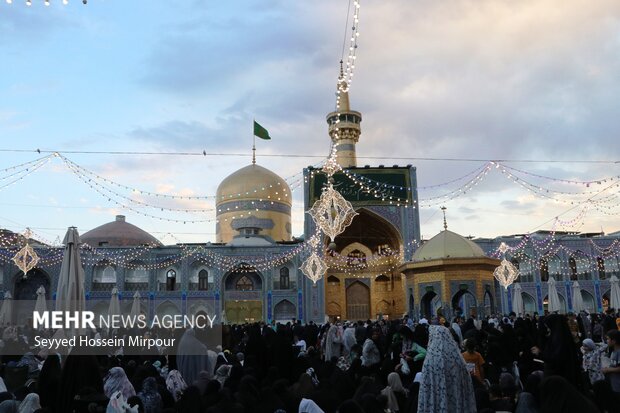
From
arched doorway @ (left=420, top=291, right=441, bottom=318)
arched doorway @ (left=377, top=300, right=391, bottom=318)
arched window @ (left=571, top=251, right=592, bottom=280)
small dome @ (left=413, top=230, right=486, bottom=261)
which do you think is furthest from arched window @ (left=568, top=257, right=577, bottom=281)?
small dome @ (left=413, top=230, right=486, bottom=261)

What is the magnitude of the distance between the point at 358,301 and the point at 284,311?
14.8ft

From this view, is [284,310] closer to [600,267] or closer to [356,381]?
[600,267]

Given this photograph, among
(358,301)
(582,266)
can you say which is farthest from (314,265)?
(582,266)

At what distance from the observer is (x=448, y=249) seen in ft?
55.0

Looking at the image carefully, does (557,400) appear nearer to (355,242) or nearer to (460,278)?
(460,278)

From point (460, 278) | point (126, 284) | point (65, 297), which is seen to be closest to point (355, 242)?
point (126, 284)

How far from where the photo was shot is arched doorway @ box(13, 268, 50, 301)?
27953 millimetres

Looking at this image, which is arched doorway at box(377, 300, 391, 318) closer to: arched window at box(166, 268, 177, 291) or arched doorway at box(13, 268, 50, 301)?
arched window at box(166, 268, 177, 291)

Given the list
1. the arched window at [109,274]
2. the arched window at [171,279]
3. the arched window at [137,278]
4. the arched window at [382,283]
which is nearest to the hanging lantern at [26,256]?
the arched window at [109,274]

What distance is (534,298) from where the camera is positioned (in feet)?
96.0

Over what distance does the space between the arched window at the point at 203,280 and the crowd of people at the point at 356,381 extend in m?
19.8

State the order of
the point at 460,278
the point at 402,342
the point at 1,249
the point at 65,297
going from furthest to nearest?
the point at 1,249
the point at 460,278
the point at 65,297
the point at 402,342

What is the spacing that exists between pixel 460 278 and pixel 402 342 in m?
8.59

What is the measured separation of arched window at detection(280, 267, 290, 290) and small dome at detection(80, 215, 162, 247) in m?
7.98
